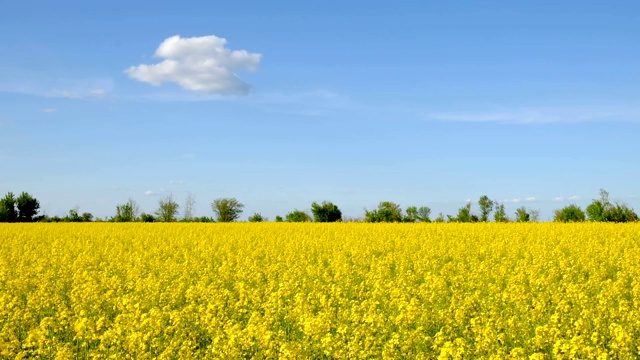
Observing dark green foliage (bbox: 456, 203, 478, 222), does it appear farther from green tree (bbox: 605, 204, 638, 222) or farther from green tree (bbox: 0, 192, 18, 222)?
green tree (bbox: 0, 192, 18, 222)

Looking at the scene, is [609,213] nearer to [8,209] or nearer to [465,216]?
[465,216]

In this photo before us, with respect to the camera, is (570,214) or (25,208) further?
(25,208)

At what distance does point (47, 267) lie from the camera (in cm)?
1653

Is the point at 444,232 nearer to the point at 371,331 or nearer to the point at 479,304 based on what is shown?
the point at 479,304

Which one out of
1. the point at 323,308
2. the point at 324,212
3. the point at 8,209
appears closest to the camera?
the point at 323,308

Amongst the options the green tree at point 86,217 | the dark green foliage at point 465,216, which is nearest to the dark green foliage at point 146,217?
the green tree at point 86,217

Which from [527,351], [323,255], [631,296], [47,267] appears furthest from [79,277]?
[631,296]

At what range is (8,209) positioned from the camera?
66875 mm

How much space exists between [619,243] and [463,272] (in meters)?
9.64

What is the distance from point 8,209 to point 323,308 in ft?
216

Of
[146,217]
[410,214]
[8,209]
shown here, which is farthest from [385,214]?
[8,209]

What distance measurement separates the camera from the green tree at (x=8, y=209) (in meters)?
66.1

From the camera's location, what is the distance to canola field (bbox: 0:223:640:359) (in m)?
7.58

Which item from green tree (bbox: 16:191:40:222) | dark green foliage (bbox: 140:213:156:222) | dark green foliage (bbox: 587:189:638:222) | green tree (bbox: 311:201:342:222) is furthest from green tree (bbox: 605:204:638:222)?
green tree (bbox: 16:191:40:222)
